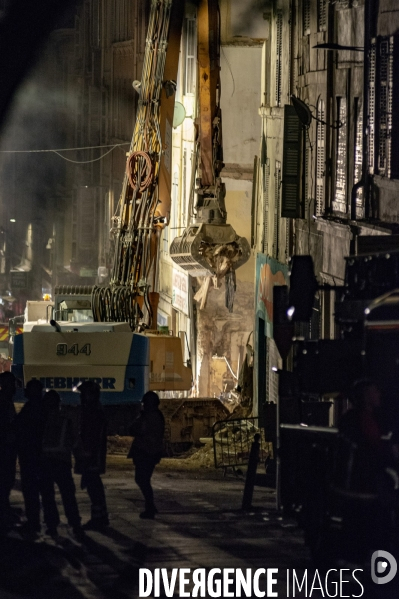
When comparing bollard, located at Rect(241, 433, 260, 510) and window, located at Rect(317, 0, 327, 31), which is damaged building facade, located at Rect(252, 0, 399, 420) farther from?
bollard, located at Rect(241, 433, 260, 510)

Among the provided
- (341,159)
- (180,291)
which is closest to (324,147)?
(341,159)

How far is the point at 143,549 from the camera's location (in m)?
13.8

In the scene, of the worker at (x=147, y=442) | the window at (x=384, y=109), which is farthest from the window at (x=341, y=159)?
the worker at (x=147, y=442)

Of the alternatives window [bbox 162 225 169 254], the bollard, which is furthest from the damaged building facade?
window [bbox 162 225 169 254]

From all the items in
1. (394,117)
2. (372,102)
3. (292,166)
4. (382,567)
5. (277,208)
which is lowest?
(382,567)

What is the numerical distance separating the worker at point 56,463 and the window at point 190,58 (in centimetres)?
2551

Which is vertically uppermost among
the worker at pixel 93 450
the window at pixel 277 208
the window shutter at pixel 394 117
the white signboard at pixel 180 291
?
the window shutter at pixel 394 117

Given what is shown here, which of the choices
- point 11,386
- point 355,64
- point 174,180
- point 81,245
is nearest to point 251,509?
point 11,386

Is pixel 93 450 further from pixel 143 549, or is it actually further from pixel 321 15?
pixel 321 15

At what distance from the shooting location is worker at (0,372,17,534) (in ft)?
51.1

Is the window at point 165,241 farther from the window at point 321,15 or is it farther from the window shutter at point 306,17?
the window at point 321,15

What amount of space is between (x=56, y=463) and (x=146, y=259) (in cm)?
1405

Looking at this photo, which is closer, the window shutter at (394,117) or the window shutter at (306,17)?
the window shutter at (394,117)

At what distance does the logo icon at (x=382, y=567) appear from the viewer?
12.1 metres
